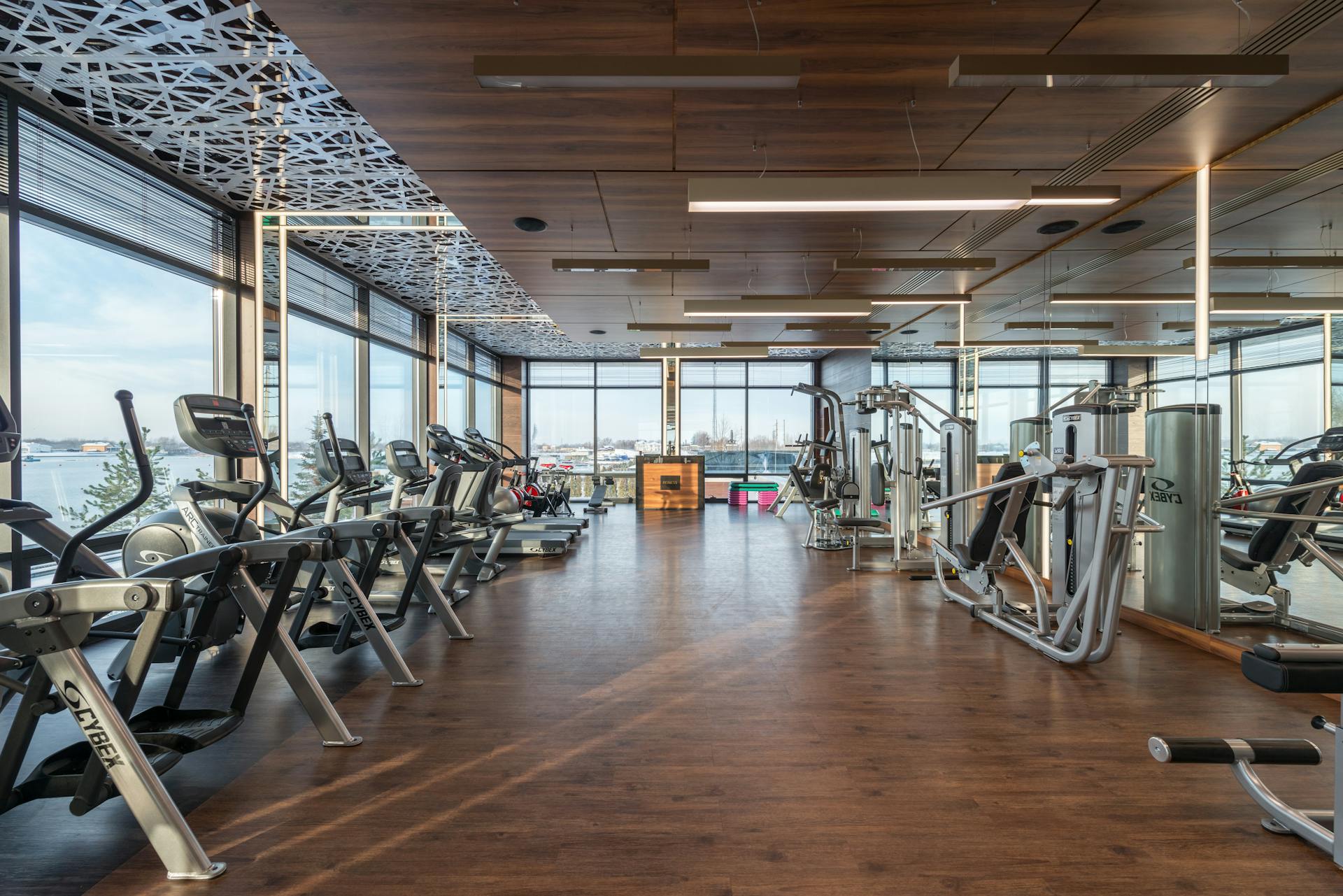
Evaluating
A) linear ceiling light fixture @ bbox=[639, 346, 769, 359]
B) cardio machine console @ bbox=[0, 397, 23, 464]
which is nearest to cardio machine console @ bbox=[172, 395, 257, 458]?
cardio machine console @ bbox=[0, 397, 23, 464]

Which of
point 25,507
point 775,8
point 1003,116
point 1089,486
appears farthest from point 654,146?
point 25,507

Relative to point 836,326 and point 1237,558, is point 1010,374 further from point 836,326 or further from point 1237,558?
point 1237,558

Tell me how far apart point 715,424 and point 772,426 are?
1248 mm

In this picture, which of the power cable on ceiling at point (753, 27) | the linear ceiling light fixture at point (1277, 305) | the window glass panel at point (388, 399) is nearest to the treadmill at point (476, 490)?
the window glass panel at point (388, 399)

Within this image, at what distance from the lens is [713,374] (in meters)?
14.7

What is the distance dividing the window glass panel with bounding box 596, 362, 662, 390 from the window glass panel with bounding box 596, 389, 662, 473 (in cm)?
13

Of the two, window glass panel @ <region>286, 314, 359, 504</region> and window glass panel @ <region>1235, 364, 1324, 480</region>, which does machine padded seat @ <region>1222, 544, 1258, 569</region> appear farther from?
window glass panel @ <region>286, 314, 359, 504</region>

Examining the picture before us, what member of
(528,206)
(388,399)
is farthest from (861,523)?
(388,399)

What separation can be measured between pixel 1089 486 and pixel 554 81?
11.7 feet

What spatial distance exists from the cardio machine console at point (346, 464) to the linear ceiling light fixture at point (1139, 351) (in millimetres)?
5748

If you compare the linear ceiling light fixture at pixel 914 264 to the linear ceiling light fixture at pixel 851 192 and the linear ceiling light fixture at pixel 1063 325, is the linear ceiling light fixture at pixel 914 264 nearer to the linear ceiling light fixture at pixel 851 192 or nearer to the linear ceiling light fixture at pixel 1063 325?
the linear ceiling light fixture at pixel 1063 325

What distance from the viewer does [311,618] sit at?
482 cm

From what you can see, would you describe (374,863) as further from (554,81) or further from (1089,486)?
(1089,486)

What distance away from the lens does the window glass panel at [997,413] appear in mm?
7465
